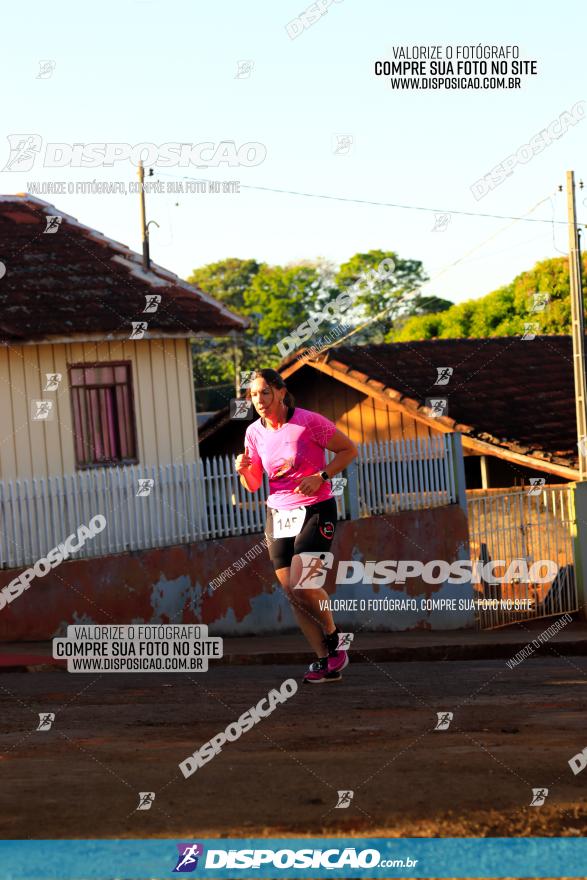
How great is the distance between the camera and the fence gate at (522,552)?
18516mm

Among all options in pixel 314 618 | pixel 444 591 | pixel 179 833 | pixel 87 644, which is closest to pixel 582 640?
pixel 444 591

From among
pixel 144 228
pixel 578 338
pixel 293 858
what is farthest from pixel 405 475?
pixel 144 228

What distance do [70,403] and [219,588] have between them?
439 cm

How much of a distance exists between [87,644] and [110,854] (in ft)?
29.3

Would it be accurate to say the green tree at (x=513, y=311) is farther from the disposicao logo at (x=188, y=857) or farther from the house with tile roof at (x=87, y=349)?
the disposicao logo at (x=188, y=857)

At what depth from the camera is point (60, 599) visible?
549 inches

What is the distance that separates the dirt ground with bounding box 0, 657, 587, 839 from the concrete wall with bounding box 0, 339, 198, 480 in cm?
916

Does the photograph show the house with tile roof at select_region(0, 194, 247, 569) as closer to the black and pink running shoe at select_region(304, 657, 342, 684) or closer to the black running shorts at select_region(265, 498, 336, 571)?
the black and pink running shoe at select_region(304, 657, 342, 684)

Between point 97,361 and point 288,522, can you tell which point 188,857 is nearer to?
point 288,522

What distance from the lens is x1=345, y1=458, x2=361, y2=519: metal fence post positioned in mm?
17094

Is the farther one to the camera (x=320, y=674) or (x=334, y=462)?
(x=320, y=674)

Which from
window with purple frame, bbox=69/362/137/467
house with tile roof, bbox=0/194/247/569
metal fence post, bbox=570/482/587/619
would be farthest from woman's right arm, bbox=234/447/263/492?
metal fence post, bbox=570/482/587/619

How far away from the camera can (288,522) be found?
832 cm

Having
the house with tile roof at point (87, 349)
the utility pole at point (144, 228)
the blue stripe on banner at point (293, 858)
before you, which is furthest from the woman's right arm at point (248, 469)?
the utility pole at point (144, 228)
